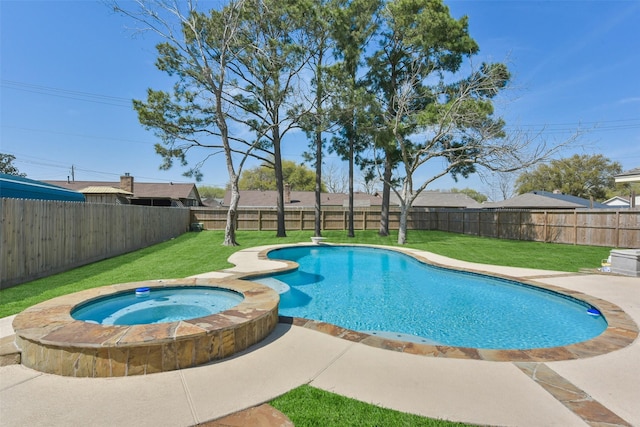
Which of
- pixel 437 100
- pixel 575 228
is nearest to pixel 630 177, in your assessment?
pixel 575 228

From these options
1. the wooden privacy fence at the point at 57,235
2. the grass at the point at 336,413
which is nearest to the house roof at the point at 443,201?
the wooden privacy fence at the point at 57,235

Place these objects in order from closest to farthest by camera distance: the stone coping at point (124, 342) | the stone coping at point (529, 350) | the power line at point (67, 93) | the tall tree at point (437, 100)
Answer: the stone coping at point (124, 342) → the stone coping at point (529, 350) → the tall tree at point (437, 100) → the power line at point (67, 93)

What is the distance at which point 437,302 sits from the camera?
20.4 ft

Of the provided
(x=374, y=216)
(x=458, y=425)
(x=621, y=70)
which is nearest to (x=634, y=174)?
(x=621, y=70)

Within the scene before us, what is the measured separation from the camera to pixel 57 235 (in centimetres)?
707

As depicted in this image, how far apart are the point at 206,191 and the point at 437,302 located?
258 ft

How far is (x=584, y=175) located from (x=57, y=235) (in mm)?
52145

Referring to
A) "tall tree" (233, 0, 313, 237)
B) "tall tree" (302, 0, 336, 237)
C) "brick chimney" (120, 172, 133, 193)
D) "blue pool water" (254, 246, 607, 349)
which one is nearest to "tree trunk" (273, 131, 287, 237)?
"tall tree" (233, 0, 313, 237)

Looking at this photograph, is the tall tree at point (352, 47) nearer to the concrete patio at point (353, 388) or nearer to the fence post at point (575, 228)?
the fence post at point (575, 228)

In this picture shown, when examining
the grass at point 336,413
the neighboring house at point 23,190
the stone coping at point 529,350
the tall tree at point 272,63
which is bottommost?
the stone coping at point 529,350

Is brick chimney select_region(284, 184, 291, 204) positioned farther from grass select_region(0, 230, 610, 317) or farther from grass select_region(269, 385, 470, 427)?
grass select_region(269, 385, 470, 427)

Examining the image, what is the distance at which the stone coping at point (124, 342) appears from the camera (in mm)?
2703

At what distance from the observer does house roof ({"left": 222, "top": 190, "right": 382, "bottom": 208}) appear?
32.8 m

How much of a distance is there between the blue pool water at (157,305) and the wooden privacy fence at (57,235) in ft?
9.66
